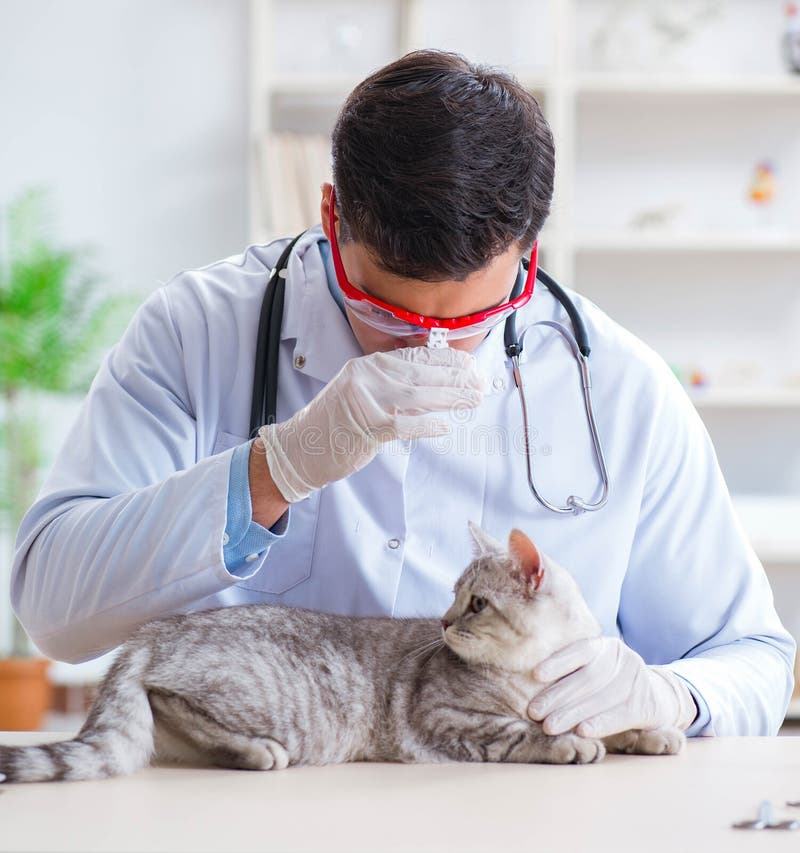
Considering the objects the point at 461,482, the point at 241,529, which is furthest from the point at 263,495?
the point at 461,482

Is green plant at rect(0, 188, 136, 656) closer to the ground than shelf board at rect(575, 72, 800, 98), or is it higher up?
closer to the ground

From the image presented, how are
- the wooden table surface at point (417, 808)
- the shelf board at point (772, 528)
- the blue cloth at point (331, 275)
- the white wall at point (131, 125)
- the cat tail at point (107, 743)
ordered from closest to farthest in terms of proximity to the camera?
the wooden table surface at point (417, 808) < the cat tail at point (107, 743) < the blue cloth at point (331, 275) < the shelf board at point (772, 528) < the white wall at point (131, 125)

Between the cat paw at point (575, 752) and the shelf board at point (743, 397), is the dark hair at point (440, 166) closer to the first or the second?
the cat paw at point (575, 752)

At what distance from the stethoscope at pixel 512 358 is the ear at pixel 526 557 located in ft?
0.46

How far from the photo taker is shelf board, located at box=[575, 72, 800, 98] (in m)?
3.27

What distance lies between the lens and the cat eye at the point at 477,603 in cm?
127

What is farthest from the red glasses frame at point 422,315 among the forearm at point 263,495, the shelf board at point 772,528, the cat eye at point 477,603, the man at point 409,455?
the shelf board at point 772,528

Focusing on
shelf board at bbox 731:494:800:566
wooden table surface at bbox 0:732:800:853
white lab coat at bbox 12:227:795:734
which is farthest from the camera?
shelf board at bbox 731:494:800:566

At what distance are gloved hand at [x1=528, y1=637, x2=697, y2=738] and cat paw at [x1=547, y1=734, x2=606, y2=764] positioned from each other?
2 centimetres

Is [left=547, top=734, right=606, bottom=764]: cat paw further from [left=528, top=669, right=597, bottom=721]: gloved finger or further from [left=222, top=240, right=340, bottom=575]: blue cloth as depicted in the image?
[left=222, top=240, right=340, bottom=575]: blue cloth

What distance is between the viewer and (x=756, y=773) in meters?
1.06

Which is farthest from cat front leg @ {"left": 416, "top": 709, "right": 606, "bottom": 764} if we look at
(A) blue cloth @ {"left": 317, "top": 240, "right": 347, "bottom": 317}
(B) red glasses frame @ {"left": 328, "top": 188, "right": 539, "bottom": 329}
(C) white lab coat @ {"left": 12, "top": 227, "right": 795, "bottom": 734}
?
(A) blue cloth @ {"left": 317, "top": 240, "right": 347, "bottom": 317}

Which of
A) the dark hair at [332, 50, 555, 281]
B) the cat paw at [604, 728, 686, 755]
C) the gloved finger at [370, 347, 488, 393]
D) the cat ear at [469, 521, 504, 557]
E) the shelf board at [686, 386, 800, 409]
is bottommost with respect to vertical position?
the shelf board at [686, 386, 800, 409]

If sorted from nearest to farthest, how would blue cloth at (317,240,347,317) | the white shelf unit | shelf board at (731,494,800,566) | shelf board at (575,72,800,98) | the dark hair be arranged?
the dark hair → blue cloth at (317,240,347,317) → shelf board at (731,494,800,566) → shelf board at (575,72,800,98) → the white shelf unit
